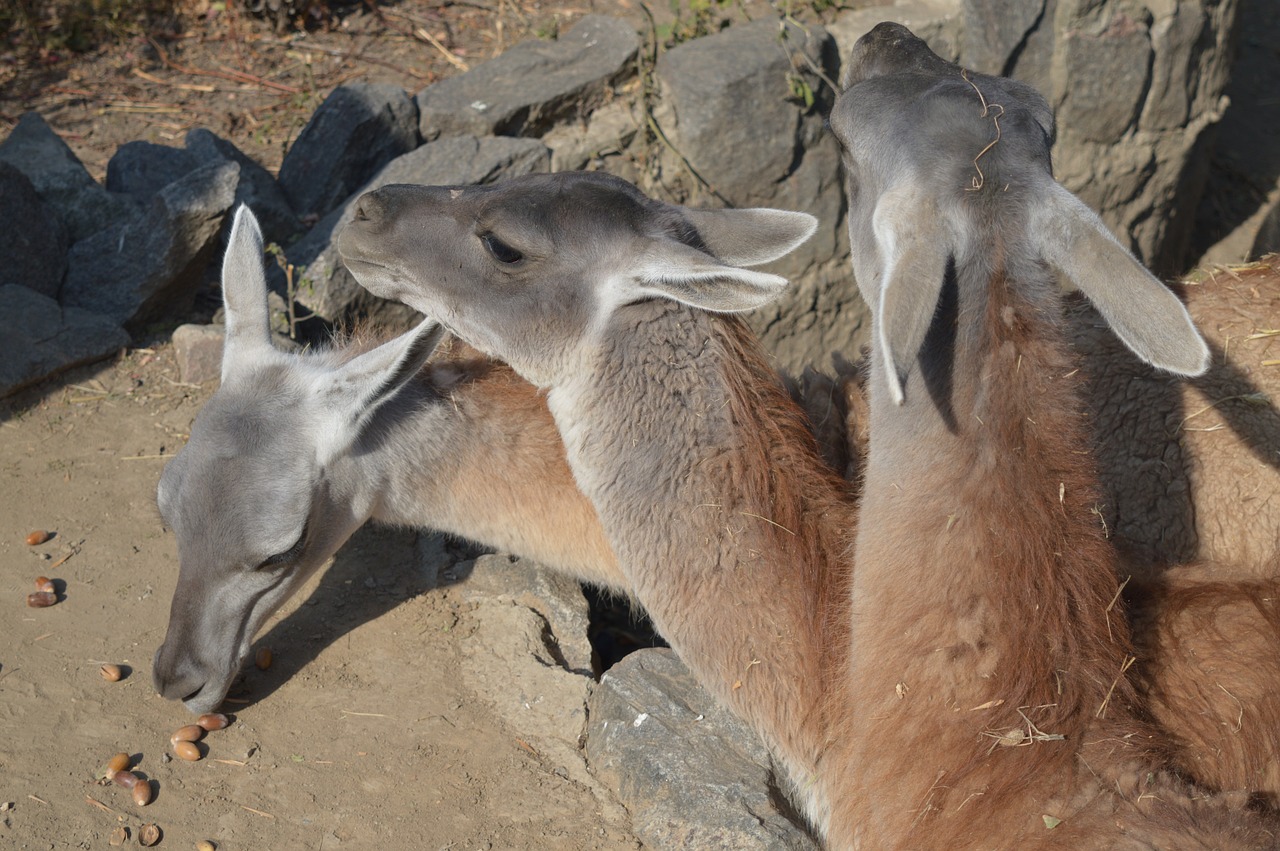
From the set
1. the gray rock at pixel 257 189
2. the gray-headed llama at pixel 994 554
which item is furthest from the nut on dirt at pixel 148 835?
the gray rock at pixel 257 189

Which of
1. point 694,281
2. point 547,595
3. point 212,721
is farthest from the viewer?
point 547,595

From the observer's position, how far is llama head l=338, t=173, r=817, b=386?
4.12 m

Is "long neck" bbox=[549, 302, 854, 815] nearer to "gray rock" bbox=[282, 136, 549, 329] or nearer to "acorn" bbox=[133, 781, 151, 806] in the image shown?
"acorn" bbox=[133, 781, 151, 806]

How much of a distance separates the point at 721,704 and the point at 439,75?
219 inches

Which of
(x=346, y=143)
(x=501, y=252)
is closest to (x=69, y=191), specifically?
(x=346, y=143)

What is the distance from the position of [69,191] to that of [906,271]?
18.7ft

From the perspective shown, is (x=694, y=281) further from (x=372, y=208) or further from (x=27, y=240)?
(x=27, y=240)

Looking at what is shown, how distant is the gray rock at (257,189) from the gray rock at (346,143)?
16 cm

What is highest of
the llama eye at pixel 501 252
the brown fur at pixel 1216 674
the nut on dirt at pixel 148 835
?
the llama eye at pixel 501 252

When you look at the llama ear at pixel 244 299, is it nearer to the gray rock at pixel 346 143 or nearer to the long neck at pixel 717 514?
the long neck at pixel 717 514

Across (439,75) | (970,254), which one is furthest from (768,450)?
(439,75)

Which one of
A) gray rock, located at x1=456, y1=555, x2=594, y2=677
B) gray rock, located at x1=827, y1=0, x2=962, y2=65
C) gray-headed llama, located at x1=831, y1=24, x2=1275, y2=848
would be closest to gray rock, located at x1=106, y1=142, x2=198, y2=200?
gray rock, located at x1=456, y1=555, x2=594, y2=677

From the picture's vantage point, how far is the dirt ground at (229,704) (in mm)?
4207

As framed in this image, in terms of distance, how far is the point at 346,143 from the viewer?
7.04 metres
